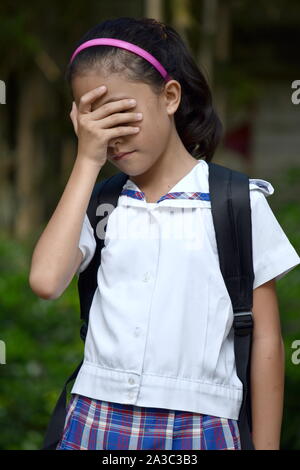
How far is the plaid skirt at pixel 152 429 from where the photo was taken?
6.34ft

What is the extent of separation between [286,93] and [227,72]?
0.86m

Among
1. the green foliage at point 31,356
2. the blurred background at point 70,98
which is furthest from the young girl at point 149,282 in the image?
the blurred background at point 70,98

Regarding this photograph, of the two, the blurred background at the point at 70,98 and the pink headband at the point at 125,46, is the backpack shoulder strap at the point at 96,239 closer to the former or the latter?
the pink headband at the point at 125,46

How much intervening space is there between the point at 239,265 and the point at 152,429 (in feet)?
1.41

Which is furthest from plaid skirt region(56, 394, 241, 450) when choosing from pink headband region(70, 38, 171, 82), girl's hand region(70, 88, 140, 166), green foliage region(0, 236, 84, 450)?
green foliage region(0, 236, 84, 450)

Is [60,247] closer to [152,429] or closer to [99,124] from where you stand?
[99,124]

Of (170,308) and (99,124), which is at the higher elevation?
(99,124)

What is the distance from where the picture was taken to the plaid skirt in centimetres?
193

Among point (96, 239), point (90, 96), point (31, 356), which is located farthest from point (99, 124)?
point (31, 356)

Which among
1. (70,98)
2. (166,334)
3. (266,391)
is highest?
(70,98)

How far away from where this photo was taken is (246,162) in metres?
8.98

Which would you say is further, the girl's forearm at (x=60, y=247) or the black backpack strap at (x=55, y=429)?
the black backpack strap at (x=55, y=429)

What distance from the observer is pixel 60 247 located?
77.1 inches
